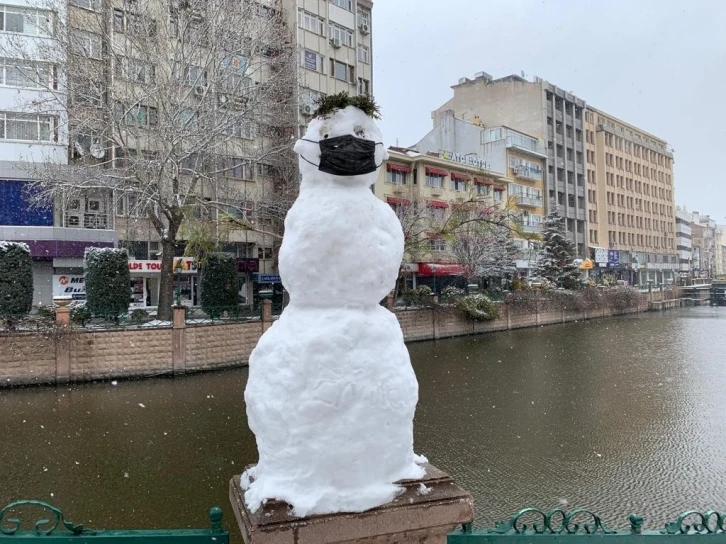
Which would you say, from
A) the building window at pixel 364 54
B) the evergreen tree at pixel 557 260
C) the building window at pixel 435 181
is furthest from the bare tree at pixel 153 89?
the evergreen tree at pixel 557 260

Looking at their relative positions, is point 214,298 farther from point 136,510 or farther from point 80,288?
point 136,510

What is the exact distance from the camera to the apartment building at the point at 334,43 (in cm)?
2842

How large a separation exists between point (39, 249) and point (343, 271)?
22.0 meters

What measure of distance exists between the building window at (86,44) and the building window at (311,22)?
41.0 feet

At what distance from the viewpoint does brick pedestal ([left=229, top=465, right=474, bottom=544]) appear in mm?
2039

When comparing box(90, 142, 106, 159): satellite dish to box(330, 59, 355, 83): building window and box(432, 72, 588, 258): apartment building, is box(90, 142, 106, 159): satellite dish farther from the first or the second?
box(432, 72, 588, 258): apartment building

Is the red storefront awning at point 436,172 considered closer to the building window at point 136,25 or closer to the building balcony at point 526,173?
the building balcony at point 526,173

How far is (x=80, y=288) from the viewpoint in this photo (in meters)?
22.3

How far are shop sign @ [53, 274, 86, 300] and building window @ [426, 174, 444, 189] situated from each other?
20.2 m

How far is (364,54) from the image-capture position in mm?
32031

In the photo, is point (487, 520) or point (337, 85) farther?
point (337, 85)

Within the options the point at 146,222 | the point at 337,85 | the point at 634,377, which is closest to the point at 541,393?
the point at 634,377

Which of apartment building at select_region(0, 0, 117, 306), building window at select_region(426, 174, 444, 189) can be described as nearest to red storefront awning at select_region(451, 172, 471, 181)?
building window at select_region(426, 174, 444, 189)

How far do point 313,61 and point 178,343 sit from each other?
1909cm
